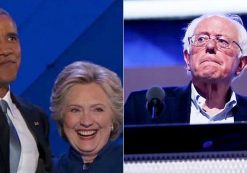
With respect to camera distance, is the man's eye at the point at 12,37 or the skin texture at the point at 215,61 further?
the man's eye at the point at 12,37

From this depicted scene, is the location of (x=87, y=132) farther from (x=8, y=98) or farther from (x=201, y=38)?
(x=201, y=38)

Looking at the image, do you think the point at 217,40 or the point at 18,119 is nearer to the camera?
the point at 217,40

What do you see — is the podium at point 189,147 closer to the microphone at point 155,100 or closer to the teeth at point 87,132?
the microphone at point 155,100

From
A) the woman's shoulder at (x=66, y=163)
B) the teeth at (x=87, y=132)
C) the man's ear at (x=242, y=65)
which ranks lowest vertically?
the woman's shoulder at (x=66, y=163)

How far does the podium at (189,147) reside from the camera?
3.52 meters

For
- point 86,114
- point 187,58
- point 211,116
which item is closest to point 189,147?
point 211,116

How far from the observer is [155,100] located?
11.5 feet

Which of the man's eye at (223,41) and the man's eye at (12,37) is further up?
the man's eye at (12,37)

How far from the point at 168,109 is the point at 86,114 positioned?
1.36 ft

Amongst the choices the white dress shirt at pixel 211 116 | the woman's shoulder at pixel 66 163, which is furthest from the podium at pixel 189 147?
the woman's shoulder at pixel 66 163

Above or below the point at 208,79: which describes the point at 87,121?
below

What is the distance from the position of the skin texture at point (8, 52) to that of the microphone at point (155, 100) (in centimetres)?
69

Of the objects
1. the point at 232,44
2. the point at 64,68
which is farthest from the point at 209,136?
the point at 64,68

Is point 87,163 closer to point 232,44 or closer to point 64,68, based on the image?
point 64,68
